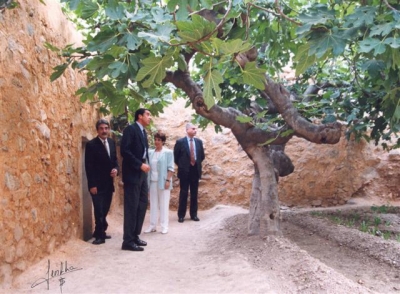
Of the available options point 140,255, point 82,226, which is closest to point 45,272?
point 140,255

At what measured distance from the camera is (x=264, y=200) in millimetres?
4039

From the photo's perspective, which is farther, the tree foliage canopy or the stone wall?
the stone wall

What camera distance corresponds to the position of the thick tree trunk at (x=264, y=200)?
3.94m

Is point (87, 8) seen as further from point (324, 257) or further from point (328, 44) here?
point (324, 257)

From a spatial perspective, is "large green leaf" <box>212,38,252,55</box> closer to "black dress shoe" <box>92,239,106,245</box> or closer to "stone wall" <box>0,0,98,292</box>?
"stone wall" <box>0,0,98,292</box>

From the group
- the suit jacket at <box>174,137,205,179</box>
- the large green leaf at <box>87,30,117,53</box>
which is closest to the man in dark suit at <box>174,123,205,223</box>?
the suit jacket at <box>174,137,205,179</box>

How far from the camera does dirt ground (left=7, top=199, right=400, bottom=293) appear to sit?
112 inches

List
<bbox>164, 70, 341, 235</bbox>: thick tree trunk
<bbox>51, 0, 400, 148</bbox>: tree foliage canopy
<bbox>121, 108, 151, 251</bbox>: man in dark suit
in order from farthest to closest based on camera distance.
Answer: <bbox>121, 108, 151, 251</bbox>: man in dark suit, <bbox>164, 70, 341, 235</bbox>: thick tree trunk, <bbox>51, 0, 400, 148</bbox>: tree foliage canopy

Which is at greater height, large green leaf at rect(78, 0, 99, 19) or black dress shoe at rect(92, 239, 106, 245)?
large green leaf at rect(78, 0, 99, 19)

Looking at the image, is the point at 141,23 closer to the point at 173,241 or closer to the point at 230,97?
the point at 230,97

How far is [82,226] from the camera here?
4.66 meters

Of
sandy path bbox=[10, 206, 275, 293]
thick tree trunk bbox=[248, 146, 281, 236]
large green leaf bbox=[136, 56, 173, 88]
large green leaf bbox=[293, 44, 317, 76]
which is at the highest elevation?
large green leaf bbox=[293, 44, 317, 76]

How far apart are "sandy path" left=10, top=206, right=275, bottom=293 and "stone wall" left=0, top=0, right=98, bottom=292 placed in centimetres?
16

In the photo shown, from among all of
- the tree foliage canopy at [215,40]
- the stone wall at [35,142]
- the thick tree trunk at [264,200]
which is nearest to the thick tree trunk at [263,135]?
the thick tree trunk at [264,200]
